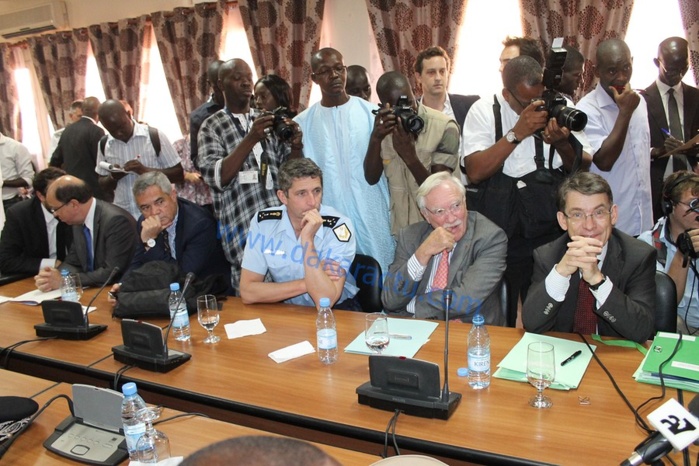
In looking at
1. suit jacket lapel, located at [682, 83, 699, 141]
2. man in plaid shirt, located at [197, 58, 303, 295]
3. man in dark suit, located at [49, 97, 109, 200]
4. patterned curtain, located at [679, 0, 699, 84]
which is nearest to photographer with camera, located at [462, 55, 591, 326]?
man in plaid shirt, located at [197, 58, 303, 295]

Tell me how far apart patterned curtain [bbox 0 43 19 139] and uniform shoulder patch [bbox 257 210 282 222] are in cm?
679

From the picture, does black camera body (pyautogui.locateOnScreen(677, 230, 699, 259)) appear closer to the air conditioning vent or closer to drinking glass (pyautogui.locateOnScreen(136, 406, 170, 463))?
drinking glass (pyautogui.locateOnScreen(136, 406, 170, 463))

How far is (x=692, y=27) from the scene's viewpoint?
4148 millimetres

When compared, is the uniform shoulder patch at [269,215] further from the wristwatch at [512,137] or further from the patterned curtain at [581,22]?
the patterned curtain at [581,22]

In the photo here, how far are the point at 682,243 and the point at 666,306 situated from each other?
0.36 meters

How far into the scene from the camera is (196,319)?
2486 mm

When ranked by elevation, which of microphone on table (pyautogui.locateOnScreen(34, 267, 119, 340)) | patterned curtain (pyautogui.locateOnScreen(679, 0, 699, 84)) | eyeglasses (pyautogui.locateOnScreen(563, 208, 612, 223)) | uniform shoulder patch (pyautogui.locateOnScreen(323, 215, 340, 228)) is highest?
patterned curtain (pyautogui.locateOnScreen(679, 0, 699, 84))

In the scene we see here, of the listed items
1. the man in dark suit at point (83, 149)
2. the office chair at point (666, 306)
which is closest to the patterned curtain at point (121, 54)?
the man in dark suit at point (83, 149)

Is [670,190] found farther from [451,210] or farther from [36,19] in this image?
[36,19]

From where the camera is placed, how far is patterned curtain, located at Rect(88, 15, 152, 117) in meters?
6.40

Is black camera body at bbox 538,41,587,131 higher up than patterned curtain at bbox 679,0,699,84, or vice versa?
patterned curtain at bbox 679,0,699,84

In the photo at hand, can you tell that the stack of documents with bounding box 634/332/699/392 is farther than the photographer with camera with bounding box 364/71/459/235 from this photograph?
No

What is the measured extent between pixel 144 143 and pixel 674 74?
12.1 feet

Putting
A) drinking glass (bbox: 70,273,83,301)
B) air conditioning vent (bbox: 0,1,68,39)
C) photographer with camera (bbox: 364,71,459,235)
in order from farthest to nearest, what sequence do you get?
air conditioning vent (bbox: 0,1,68,39) → photographer with camera (bbox: 364,71,459,235) → drinking glass (bbox: 70,273,83,301)
